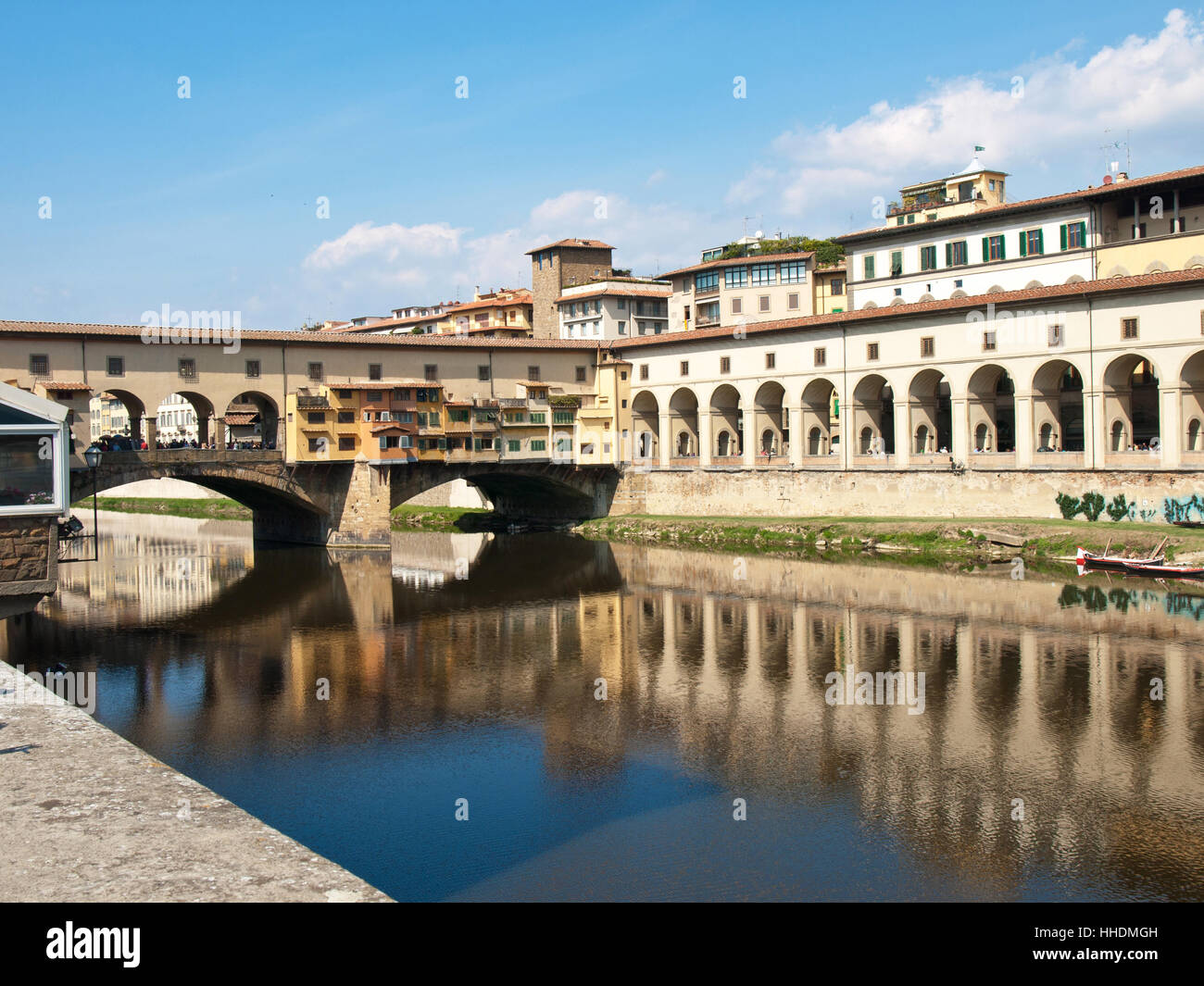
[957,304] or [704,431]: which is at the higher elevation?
[957,304]

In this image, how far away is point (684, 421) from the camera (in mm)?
72250

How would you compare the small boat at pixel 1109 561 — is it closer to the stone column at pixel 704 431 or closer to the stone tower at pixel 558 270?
the stone column at pixel 704 431

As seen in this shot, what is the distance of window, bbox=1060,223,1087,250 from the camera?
59281 mm

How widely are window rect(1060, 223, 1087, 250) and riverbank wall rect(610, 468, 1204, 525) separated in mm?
14454

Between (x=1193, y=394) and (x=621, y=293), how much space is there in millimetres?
50280

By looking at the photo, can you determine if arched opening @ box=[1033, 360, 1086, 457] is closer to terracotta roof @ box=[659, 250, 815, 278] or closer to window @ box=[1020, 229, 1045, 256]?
window @ box=[1020, 229, 1045, 256]

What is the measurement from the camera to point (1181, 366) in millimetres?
48281

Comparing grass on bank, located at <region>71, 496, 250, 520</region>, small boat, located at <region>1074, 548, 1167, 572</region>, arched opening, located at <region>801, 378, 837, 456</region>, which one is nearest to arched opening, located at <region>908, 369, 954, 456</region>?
arched opening, located at <region>801, 378, 837, 456</region>

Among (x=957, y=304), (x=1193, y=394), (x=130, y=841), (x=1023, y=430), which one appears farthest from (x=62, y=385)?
(x=1193, y=394)

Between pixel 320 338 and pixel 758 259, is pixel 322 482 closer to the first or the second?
pixel 320 338

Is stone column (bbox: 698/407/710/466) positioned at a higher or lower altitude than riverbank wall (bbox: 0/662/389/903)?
higher
